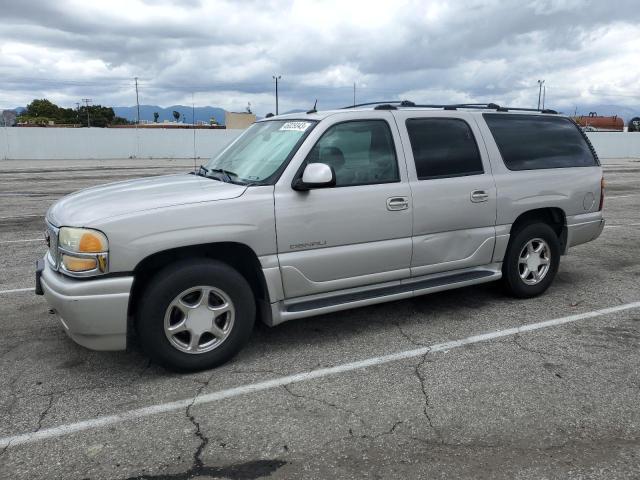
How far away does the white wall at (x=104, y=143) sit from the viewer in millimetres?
32125

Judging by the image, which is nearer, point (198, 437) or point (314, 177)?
point (198, 437)

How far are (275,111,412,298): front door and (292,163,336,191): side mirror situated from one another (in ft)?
0.24

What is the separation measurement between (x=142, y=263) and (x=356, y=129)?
1.99 m

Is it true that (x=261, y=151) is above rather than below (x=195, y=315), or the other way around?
above

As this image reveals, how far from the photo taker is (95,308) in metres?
3.67

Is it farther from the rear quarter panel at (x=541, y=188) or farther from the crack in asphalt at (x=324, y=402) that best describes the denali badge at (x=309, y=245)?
the rear quarter panel at (x=541, y=188)

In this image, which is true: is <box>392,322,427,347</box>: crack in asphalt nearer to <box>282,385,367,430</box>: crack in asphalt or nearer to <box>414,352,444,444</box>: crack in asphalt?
<box>414,352,444,444</box>: crack in asphalt

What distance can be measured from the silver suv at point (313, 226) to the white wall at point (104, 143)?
28150 millimetres

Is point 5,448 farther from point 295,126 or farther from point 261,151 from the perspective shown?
point 295,126

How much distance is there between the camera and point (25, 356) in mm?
4328

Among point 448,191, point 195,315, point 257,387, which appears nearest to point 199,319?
point 195,315

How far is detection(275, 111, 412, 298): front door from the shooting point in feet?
13.9

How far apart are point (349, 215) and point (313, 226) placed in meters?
0.32

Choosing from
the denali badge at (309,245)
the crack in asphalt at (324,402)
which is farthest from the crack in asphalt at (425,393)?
the denali badge at (309,245)
